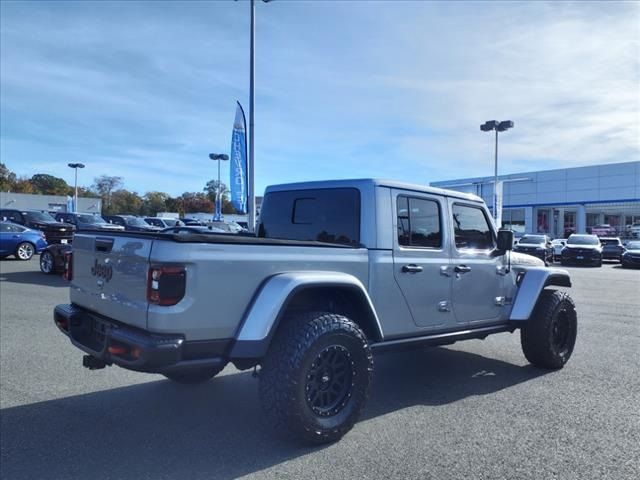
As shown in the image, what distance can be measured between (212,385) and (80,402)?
4.00 ft

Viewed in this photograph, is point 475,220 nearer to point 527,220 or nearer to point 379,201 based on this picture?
point 379,201

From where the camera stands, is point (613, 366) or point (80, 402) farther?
point (613, 366)

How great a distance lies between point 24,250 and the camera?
18.6 meters

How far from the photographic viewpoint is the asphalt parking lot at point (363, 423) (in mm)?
3416

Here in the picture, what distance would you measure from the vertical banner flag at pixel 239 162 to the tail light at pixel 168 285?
52.0 feet

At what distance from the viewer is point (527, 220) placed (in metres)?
51.0

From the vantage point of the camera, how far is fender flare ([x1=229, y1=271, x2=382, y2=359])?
342cm

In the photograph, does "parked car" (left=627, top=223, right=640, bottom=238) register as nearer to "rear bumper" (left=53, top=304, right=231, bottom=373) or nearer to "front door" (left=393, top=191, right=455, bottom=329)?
"front door" (left=393, top=191, right=455, bottom=329)

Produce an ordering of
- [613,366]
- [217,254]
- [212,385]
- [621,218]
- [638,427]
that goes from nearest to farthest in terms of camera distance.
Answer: [217,254]
[638,427]
[212,385]
[613,366]
[621,218]

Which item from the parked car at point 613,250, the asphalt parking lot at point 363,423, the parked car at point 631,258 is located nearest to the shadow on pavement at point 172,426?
the asphalt parking lot at point 363,423

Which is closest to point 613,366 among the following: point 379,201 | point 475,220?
point 475,220

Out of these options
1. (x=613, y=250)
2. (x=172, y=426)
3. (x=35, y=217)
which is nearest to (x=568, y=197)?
(x=613, y=250)

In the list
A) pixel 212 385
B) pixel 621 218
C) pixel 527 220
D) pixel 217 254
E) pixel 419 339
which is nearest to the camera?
pixel 217 254

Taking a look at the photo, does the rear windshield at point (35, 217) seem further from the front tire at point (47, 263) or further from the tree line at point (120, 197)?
the tree line at point (120, 197)
